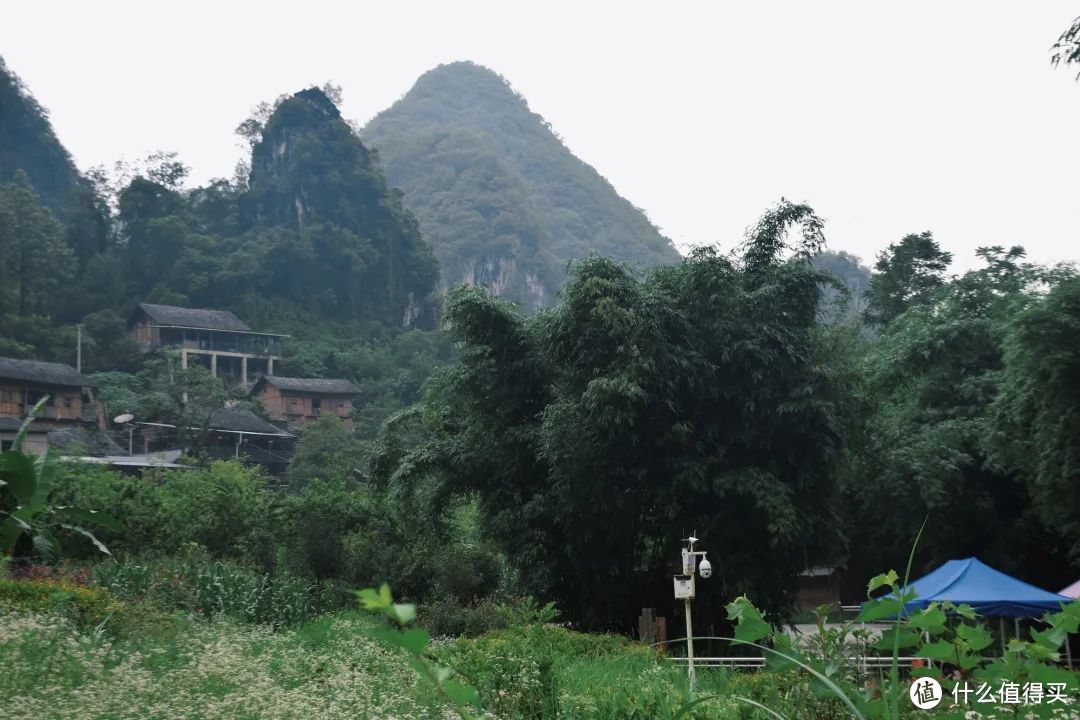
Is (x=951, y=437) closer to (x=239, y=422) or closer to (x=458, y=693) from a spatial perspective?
(x=458, y=693)

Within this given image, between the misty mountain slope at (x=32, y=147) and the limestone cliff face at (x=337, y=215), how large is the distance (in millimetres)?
10103

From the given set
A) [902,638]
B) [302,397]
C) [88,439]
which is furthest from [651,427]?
[302,397]

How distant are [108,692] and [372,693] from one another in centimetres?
155

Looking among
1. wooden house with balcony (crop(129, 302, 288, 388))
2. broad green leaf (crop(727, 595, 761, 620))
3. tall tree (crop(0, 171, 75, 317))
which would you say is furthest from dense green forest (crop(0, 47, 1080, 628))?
tall tree (crop(0, 171, 75, 317))

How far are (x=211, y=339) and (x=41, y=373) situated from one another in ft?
41.5

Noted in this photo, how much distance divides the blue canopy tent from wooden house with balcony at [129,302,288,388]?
3867 centimetres

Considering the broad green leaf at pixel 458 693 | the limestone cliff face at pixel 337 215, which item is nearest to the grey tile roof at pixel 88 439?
the limestone cliff face at pixel 337 215

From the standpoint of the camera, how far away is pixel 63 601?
345 inches

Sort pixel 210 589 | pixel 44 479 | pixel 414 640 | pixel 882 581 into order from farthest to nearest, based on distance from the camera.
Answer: pixel 210 589 < pixel 44 479 < pixel 882 581 < pixel 414 640

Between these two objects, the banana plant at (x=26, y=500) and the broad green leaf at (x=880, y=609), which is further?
the banana plant at (x=26, y=500)

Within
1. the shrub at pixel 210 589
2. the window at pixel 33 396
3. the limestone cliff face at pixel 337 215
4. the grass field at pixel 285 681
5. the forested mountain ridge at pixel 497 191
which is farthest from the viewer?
the forested mountain ridge at pixel 497 191

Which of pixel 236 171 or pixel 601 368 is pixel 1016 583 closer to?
pixel 601 368

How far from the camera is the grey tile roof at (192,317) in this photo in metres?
48.2

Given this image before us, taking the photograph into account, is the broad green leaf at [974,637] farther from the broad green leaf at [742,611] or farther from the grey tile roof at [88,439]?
the grey tile roof at [88,439]
